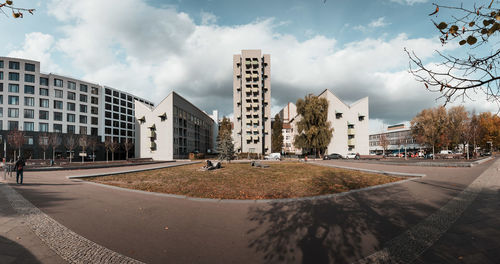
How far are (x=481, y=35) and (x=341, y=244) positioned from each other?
4.48 metres

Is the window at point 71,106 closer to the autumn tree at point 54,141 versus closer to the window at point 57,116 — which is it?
the window at point 57,116

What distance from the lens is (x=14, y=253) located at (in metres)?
3.73

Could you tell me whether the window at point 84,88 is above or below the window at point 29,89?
above

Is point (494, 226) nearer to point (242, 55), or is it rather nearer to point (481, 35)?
point (481, 35)

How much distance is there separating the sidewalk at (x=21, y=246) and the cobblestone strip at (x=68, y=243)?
0.32ft

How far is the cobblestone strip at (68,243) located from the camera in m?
3.58

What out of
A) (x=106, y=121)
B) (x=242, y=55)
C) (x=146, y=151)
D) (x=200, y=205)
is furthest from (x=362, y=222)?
(x=106, y=121)

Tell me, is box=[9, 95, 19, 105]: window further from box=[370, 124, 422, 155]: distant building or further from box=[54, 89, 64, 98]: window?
box=[370, 124, 422, 155]: distant building

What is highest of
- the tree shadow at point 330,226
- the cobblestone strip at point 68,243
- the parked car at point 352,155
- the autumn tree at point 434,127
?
the autumn tree at point 434,127

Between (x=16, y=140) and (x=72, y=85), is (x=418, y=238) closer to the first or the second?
(x=16, y=140)

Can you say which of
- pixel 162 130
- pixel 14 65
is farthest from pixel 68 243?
pixel 14 65

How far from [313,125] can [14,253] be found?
4397 cm

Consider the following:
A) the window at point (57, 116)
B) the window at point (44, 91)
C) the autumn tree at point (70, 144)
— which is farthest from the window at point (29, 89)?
the autumn tree at point (70, 144)

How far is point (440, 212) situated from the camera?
6055 millimetres
